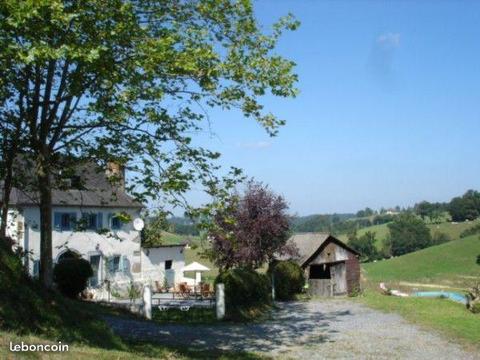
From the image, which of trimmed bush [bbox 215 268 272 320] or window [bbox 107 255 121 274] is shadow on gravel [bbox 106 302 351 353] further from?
window [bbox 107 255 121 274]

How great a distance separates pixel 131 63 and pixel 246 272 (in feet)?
44.0

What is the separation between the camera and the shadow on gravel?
1429cm

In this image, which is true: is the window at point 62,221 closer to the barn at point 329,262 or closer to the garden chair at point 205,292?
the garden chair at point 205,292

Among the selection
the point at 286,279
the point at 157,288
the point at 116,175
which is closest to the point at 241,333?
the point at 116,175

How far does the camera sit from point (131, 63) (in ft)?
34.0

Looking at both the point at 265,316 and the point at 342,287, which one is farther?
the point at 342,287

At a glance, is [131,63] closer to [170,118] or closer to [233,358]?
[170,118]

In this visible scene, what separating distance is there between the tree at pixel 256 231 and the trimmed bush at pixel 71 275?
6.15 meters

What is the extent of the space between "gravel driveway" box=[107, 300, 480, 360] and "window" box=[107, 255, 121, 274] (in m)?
16.0

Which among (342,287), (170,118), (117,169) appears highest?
(170,118)

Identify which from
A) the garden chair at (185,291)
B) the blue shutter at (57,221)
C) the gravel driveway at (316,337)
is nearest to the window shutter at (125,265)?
the garden chair at (185,291)

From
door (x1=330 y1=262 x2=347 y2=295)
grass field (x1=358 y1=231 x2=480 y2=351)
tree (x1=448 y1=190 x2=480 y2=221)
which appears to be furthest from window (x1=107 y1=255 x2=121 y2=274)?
tree (x1=448 y1=190 x2=480 y2=221)

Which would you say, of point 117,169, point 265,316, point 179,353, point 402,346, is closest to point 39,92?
point 117,169

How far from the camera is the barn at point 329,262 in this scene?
33969mm
